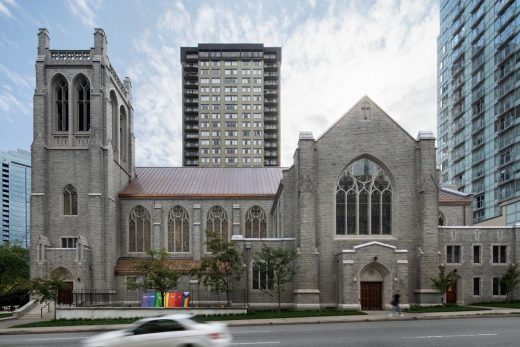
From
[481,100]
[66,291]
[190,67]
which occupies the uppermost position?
[190,67]

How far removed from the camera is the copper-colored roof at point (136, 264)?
128 feet

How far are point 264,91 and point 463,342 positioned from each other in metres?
108

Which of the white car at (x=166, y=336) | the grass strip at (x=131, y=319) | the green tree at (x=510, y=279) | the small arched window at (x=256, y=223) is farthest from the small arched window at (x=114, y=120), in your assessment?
the green tree at (x=510, y=279)

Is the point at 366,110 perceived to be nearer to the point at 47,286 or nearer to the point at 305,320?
the point at 305,320

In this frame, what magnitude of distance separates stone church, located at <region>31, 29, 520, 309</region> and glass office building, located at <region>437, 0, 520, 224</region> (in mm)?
32533

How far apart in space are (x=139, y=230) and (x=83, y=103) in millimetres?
14057

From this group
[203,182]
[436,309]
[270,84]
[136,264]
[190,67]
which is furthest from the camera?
[270,84]

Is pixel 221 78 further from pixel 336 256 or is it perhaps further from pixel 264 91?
pixel 336 256

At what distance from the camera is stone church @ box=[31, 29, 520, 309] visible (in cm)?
3030

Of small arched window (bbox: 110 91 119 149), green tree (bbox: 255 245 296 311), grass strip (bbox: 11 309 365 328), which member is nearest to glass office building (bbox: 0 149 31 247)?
small arched window (bbox: 110 91 119 149)

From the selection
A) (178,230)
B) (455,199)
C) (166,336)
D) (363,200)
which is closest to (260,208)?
(178,230)

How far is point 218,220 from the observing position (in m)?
44.8

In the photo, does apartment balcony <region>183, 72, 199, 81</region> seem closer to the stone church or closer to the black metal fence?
the stone church

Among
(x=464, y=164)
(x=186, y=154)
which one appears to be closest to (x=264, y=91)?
(x=186, y=154)
